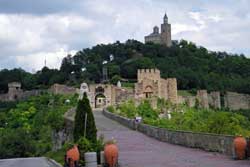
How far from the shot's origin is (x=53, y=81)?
359 ft

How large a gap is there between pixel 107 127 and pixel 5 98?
7651 centimetres

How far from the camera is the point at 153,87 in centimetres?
8006

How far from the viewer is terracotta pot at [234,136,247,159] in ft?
51.0

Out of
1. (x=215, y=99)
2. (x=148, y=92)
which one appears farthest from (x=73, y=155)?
(x=215, y=99)

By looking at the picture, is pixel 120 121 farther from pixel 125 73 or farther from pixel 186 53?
pixel 186 53

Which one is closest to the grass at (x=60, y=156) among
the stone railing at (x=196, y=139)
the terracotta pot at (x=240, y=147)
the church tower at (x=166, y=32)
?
the stone railing at (x=196, y=139)

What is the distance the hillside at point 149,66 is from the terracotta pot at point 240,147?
282 ft

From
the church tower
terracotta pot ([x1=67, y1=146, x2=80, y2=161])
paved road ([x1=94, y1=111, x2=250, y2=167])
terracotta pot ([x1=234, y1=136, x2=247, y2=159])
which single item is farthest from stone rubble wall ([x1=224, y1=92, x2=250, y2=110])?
terracotta pot ([x1=67, y1=146, x2=80, y2=161])

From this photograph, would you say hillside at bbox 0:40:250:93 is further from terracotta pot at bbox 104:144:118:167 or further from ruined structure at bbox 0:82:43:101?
terracotta pot at bbox 104:144:118:167

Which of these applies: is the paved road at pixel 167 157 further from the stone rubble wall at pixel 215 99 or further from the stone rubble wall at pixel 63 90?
the stone rubble wall at pixel 215 99

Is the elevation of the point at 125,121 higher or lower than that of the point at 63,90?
lower

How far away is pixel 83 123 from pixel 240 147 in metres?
5.28

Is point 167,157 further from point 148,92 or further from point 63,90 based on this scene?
point 63,90

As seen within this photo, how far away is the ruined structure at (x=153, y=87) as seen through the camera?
78.9 metres
